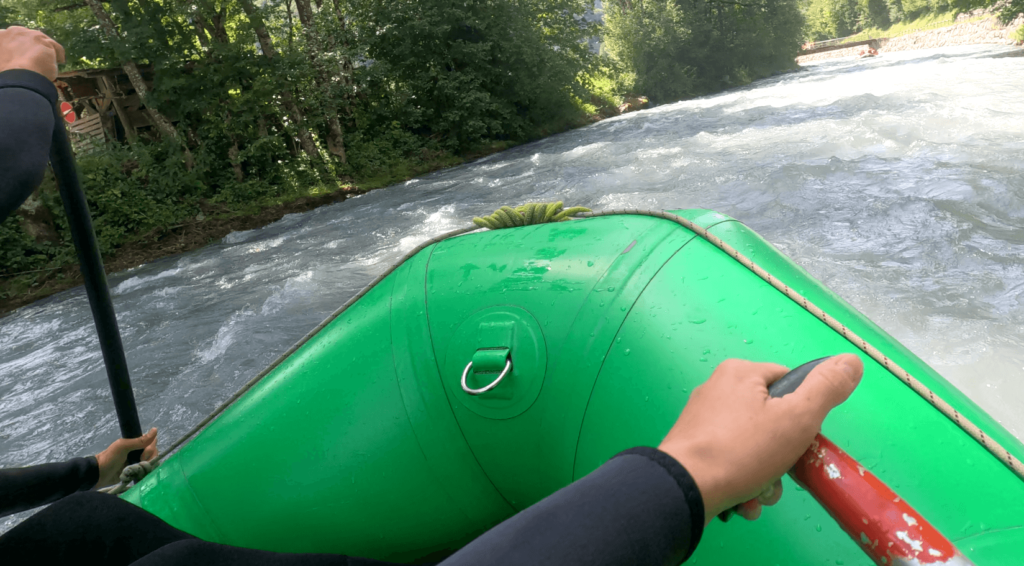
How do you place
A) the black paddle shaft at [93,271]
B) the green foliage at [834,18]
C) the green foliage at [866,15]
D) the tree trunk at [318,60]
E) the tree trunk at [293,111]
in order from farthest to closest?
the green foliage at [834,18] < the green foliage at [866,15] < the tree trunk at [318,60] < the tree trunk at [293,111] < the black paddle shaft at [93,271]

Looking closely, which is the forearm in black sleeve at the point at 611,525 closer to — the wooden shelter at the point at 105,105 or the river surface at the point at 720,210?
the river surface at the point at 720,210

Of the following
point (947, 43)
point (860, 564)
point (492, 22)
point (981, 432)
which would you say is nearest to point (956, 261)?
point (981, 432)

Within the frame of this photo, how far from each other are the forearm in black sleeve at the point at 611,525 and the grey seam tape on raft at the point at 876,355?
586 millimetres

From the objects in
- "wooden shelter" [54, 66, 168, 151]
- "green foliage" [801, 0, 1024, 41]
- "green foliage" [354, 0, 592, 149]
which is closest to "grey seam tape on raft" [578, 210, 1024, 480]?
"wooden shelter" [54, 66, 168, 151]

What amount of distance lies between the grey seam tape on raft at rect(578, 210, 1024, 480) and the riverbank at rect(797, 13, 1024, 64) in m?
19.6

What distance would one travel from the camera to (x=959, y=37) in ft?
78.6

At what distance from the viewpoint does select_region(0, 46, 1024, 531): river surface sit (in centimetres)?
277

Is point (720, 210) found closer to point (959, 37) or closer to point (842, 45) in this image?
point (959, 37)

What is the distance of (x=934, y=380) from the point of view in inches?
42.8

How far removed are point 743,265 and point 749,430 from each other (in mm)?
651

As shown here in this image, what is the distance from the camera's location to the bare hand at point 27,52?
100 centimetres

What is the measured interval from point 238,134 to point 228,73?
2.95 ft

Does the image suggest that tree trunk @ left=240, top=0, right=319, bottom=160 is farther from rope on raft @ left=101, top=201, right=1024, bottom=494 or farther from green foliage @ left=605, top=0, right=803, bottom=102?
green foliage @ left=605, top=0, right=803, bottom=102

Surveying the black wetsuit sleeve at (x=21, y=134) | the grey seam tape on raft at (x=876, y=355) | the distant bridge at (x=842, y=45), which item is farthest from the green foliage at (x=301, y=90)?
the distant bridge at (x=842, y=45)
